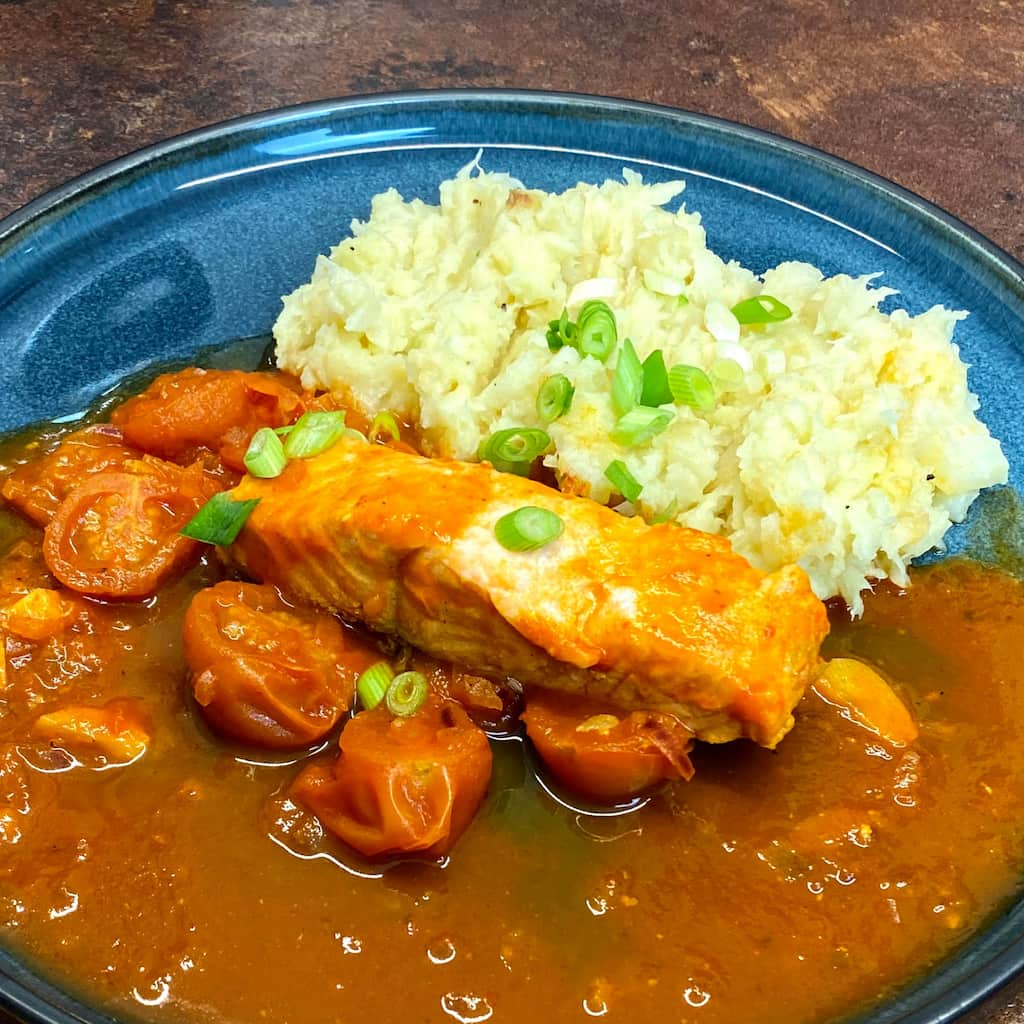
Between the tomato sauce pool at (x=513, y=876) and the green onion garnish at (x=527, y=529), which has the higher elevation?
the green onion garnish at (x=527, y=529)

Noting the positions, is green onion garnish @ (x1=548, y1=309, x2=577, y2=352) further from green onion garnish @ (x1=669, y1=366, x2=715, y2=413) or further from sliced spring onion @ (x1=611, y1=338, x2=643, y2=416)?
green onion garnish @ (x1=669, y1=366, x2=715, y2=413)

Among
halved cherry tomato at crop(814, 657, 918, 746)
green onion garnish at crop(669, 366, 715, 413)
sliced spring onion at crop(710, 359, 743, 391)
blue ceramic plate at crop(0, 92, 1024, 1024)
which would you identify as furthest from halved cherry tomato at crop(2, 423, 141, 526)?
halved cherry tomato at crop(814, 657, 918, 746)

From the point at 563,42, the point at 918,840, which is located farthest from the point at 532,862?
the point at 563,42

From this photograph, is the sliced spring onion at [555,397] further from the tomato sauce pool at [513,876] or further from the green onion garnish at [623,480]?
the tomato sauce pool at [513,876]

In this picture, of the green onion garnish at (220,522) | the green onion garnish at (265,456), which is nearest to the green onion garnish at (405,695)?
the green onion garnish at (220,522)

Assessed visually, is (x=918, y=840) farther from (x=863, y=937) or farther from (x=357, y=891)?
(x=357, y=891)

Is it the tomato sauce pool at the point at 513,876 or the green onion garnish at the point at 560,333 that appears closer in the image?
the tomato sauce pool at the point at 513,876
